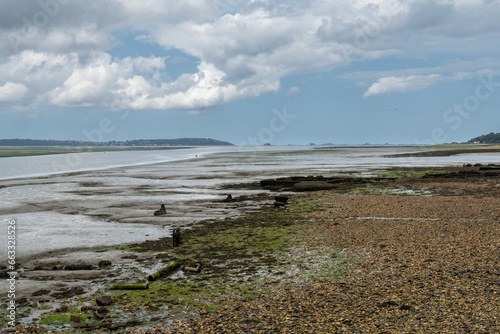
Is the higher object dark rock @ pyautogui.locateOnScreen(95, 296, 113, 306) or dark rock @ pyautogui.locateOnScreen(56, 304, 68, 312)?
dark rock @ pyautogui.locateOnScreen(95, 296, 113, 306)

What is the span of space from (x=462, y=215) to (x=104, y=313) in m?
18.8

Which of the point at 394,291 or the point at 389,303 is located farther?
the point at 394,291

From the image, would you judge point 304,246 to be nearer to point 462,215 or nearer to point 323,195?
point 462,215

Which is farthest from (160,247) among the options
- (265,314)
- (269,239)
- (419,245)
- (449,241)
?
(449,241)

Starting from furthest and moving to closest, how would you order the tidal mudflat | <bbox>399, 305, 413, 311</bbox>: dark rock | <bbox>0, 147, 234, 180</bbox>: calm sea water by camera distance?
<bbox>0, 147, 234, 180</bbox>: calm sea water → the tidal mudflat → <bbox>399, 305, 413, 311</bbox>: dark rock

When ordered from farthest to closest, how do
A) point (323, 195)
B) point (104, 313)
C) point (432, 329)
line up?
point (323, 195) → point (104, 313) → point (432, 329)

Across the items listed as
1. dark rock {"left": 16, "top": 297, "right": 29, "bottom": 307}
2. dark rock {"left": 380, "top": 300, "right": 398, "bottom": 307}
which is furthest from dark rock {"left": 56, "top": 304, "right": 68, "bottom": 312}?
dark rock {"left": 380, "top": 300, "right": 398, "bottom": 307}

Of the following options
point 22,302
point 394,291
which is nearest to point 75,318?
point 22,302

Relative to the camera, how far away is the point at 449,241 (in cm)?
1587

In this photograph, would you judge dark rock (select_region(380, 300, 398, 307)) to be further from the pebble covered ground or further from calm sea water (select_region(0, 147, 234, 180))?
calm sea water (select_region(0, 147, 234, 180))

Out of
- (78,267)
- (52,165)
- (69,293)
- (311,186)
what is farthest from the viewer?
(52,165)

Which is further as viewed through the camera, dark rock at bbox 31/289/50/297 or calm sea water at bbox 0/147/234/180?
calm sea water at bbox 0/147/234/180

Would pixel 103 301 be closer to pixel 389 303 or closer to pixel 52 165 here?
pixel 389 303

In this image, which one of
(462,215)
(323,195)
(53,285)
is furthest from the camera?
(323,195)
